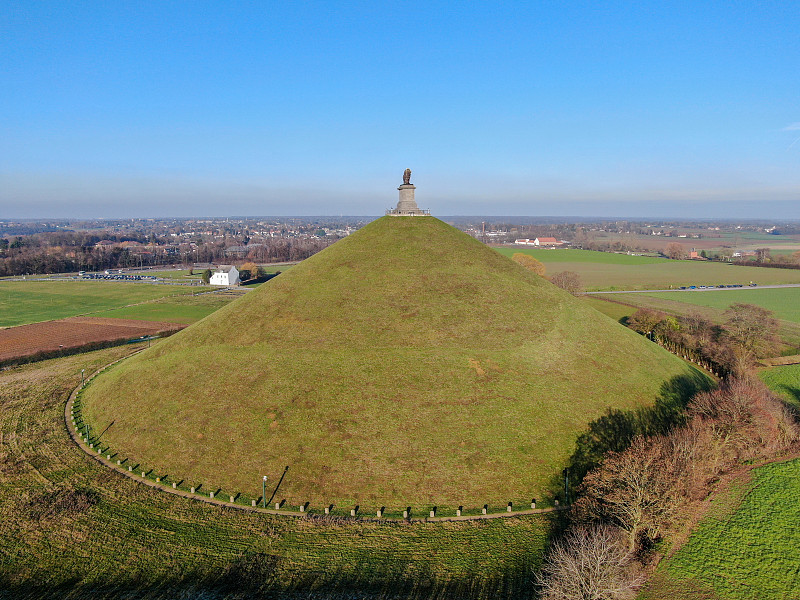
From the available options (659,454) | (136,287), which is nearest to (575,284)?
(659,454)

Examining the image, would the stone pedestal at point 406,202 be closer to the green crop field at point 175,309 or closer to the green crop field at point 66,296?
the green crop field at point 175,309

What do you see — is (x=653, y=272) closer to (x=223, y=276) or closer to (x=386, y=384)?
(x=223, y=276)

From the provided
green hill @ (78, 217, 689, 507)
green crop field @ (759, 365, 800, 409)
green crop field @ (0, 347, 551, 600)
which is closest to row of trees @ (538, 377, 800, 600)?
green crop field @ (0, 347, 551, 600)

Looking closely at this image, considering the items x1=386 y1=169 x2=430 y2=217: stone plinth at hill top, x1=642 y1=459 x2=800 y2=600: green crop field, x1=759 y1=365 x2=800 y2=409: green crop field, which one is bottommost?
x1=642 y1=459 x2=800 y2=600: green crop field

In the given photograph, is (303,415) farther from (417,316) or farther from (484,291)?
(484,291)

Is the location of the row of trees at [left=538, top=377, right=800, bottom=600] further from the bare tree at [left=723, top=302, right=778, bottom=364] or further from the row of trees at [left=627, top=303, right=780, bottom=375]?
the bare tree at [left=723, top=302, right=778, bottom=364]

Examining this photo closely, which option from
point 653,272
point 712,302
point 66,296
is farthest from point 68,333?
point 653,272

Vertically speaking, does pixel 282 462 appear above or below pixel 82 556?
above
